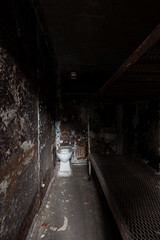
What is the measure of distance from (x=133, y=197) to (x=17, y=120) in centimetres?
151

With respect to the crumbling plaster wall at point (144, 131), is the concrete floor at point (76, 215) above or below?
below

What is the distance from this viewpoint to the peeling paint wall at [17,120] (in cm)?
94

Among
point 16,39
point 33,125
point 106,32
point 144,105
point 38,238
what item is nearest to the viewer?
point 16,39

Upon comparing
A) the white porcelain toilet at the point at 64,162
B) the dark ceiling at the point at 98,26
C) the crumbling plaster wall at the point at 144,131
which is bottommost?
the white porcelain toilet at the point at 64,162

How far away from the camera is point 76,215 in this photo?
184 cm

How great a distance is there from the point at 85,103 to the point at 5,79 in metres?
3.19

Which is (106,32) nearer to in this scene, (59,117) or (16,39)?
(16,39)

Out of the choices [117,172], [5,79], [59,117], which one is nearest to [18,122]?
[5,79]

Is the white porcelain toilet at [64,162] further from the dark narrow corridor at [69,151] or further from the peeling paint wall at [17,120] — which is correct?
the peeling paint wall at [17,120]

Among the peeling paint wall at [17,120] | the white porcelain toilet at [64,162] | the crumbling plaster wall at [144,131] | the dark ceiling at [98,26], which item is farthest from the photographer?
the white porcelain toilet at [64,162]

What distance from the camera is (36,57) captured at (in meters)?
1.79

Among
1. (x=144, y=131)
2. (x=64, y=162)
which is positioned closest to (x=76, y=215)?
(x=64, y=162)

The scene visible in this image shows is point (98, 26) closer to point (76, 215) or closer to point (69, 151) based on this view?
point (69, 151)

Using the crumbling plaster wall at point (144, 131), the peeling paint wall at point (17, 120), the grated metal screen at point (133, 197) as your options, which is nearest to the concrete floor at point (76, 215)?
the peeling paint wall at point (17, 120)
